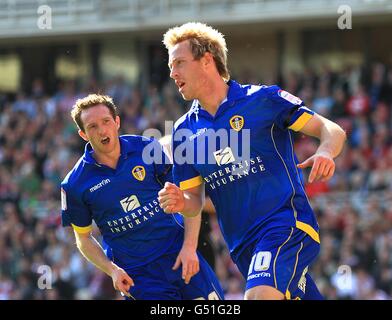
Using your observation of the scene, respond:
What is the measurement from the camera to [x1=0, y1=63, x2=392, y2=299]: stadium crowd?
1548 cm

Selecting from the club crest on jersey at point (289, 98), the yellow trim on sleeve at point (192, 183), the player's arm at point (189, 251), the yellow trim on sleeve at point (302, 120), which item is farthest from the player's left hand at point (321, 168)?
the player's arm at point (189, 251)

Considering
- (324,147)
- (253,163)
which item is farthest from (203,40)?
(324,147)

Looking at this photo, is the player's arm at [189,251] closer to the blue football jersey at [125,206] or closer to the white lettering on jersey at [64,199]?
the blue football jersey at [125,206]

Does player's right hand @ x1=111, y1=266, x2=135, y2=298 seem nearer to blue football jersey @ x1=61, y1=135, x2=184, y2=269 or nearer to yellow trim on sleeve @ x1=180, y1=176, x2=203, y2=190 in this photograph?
blue football jersey @ x1=61, y1=135, x2=184, y2=269

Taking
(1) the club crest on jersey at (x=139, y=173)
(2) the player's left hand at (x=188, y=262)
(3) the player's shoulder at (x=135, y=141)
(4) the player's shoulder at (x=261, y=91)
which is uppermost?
(4) the player's shoulder at (x=261, y=91)

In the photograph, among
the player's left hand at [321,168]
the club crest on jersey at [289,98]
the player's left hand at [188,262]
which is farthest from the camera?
the player's left hand at [188,262]

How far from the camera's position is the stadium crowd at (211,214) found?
15477 mm

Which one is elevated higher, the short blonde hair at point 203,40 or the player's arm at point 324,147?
the short blonde hair at point 203,40

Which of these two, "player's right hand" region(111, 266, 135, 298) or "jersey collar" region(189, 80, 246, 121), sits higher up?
"jersey collar" region(189, 80, 246, 121)

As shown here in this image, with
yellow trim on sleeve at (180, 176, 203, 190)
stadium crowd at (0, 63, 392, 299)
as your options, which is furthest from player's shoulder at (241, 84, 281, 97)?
stadium crowd at (0, 63, 392, 299)

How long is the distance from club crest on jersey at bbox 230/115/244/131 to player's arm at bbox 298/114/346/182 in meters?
0.43

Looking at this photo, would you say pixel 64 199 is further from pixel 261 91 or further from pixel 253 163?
pixel 261 91

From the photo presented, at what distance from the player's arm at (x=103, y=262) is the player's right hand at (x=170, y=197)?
85 centimetres

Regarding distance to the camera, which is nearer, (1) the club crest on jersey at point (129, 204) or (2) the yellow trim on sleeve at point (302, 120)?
(2) the yellow trim on sleeve at point (302, 120)
